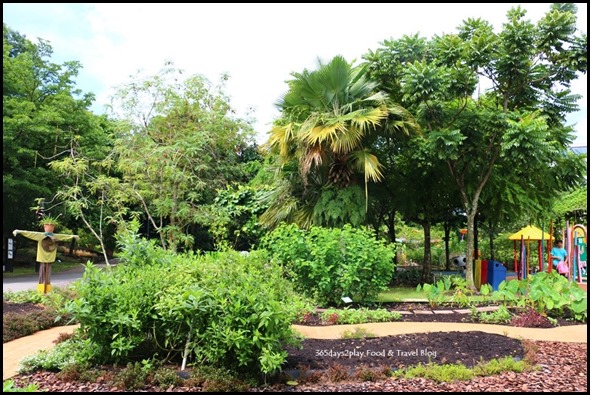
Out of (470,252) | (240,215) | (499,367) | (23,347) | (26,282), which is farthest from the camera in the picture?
(26,282)

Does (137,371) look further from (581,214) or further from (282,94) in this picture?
(581,214)

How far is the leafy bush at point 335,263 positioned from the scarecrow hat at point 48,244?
5177 mm

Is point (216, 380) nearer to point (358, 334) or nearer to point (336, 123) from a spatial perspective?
point (358, 334)

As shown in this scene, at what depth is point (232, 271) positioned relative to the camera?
15.9 feet

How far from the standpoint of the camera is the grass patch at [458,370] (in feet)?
14.1

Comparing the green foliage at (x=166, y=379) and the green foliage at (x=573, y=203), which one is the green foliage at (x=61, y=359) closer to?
the green foliage at (x=166, y=379)

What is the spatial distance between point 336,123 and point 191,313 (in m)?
7.11

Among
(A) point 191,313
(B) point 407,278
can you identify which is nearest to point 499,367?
(A) point 191,313

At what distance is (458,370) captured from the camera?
4.39 meters

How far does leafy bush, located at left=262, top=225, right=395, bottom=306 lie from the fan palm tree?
2.22 meters

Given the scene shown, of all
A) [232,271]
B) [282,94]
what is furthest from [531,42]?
[232,271]

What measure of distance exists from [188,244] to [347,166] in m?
4.57

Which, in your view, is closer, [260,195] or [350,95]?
[350,95]

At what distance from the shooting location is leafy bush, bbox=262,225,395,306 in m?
8.70
